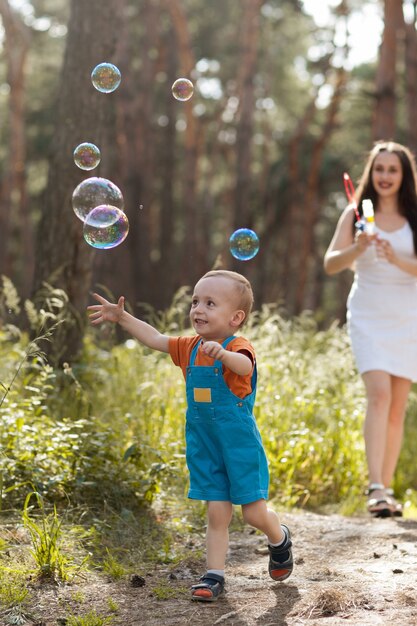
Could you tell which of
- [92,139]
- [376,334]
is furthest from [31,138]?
[376,334]

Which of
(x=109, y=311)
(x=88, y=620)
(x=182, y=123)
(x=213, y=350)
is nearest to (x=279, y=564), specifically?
(x=88, y=620)

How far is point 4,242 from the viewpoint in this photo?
914 inches

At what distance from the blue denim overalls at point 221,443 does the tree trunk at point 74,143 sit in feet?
9.96

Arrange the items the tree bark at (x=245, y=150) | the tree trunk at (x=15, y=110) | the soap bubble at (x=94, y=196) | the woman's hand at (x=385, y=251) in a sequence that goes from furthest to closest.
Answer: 1. the tree trunk at (x=15, y=110)
2. the tree bark at (x=245, y=150)
3. the woman's hand at (x=385, y=251)
4. the soap bubble at (x=94, y=196)

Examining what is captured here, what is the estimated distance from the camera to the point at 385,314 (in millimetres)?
5465

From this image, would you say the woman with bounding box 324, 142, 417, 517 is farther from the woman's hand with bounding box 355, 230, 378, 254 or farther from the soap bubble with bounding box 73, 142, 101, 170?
the soap bubble with bounding box 73, 142, 101, 170

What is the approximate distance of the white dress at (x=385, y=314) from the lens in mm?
5406

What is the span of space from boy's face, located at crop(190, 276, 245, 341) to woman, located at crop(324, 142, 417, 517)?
1.92m

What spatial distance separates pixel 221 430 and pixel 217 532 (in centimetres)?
41

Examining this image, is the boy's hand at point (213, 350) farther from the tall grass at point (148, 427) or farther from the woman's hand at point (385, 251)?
the woman's hand at point (385, 251)

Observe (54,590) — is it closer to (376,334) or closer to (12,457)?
(12,457)

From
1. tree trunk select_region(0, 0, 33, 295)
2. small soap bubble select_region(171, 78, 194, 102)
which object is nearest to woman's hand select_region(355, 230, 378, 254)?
small soap bubble select_region(171, 78, 194, 102)

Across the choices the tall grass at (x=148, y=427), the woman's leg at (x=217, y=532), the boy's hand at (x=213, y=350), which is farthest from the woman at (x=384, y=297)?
the boy's hand at (x=213, y=350)

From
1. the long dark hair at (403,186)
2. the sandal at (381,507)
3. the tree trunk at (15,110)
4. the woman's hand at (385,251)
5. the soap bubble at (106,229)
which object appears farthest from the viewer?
the tree trunk at (15,110)
